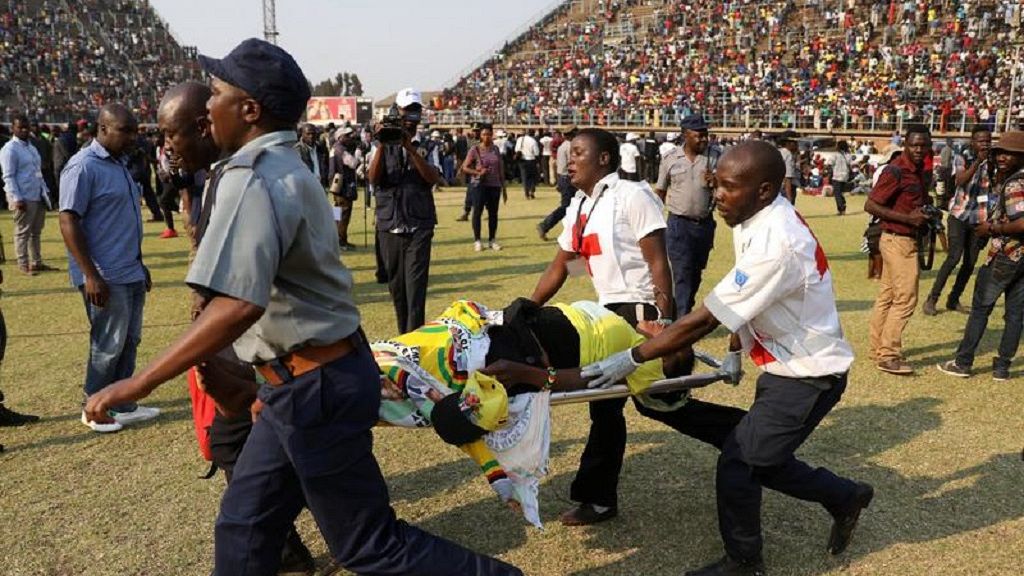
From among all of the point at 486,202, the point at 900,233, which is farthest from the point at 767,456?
the point at 486,202

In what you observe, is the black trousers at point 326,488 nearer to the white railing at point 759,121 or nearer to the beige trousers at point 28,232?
the beige trousers at point 28,232

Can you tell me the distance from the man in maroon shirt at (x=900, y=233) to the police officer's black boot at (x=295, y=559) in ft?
16.0

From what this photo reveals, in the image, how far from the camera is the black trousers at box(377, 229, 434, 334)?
6.26 metres

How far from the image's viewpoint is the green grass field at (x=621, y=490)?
362 centimetres

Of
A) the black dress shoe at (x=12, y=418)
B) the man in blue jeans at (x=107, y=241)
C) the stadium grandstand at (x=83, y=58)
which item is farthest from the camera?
the stadium grandstand at (x=83, y=58)

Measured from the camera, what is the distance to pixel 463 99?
5453 cm

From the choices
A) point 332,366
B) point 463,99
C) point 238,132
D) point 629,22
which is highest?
→ point 629,22

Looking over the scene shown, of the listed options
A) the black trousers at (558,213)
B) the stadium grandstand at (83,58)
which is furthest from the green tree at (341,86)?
the black trousers at (558,213)

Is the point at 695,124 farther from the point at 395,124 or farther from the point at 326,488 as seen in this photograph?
the point at 326,488

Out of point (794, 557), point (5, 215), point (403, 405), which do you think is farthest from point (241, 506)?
point (5, 215)

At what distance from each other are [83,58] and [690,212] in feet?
154

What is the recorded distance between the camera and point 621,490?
168 inches

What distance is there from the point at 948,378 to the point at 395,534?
5.33m

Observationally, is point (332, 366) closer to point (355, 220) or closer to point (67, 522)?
point (67, 522)
